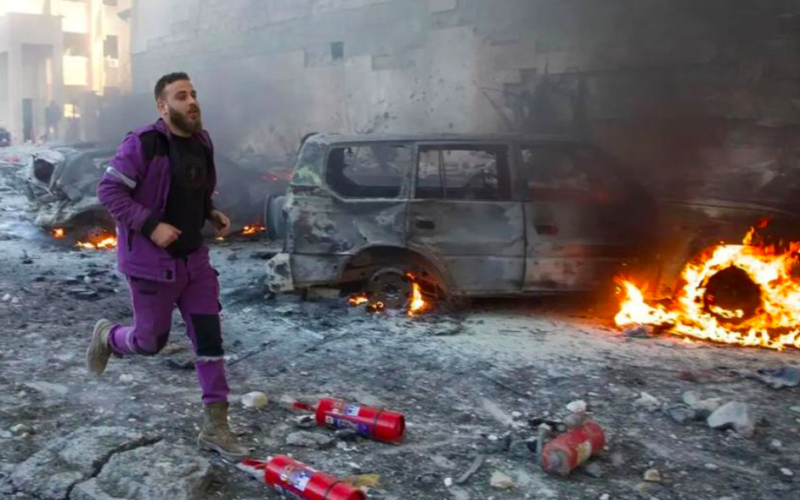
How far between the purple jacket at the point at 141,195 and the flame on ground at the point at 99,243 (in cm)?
648

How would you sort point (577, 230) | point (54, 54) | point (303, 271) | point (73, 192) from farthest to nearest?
point (54, 54), point (73, 192), point (303, 271), point (577, 230)

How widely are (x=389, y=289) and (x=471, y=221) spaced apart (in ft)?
3.14

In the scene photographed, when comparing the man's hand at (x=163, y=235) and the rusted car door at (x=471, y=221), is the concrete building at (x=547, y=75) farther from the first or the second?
the man's hand at (x=163, y=235)

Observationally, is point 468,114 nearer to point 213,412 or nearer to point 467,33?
point 467,33

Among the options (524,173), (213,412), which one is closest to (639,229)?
(524,173)

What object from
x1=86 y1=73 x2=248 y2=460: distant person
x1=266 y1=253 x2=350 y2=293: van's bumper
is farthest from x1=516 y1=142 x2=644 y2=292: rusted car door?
x1=86 y1=73 x2=248 y2=460: distant person

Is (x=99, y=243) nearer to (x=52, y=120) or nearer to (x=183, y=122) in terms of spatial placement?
(x=183, y=122)

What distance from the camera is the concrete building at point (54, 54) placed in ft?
119

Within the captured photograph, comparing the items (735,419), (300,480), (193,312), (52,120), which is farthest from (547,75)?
(52,120)

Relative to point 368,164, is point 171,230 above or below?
below

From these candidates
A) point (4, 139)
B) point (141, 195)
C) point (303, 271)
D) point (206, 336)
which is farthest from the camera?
point (4, 139)

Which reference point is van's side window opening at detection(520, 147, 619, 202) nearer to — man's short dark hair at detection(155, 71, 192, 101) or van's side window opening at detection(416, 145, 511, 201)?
van's side window opening at detection(416, 145, 511, 201)

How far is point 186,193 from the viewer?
10.6 feet

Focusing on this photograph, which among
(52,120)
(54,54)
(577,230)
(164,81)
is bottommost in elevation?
(577,230)
